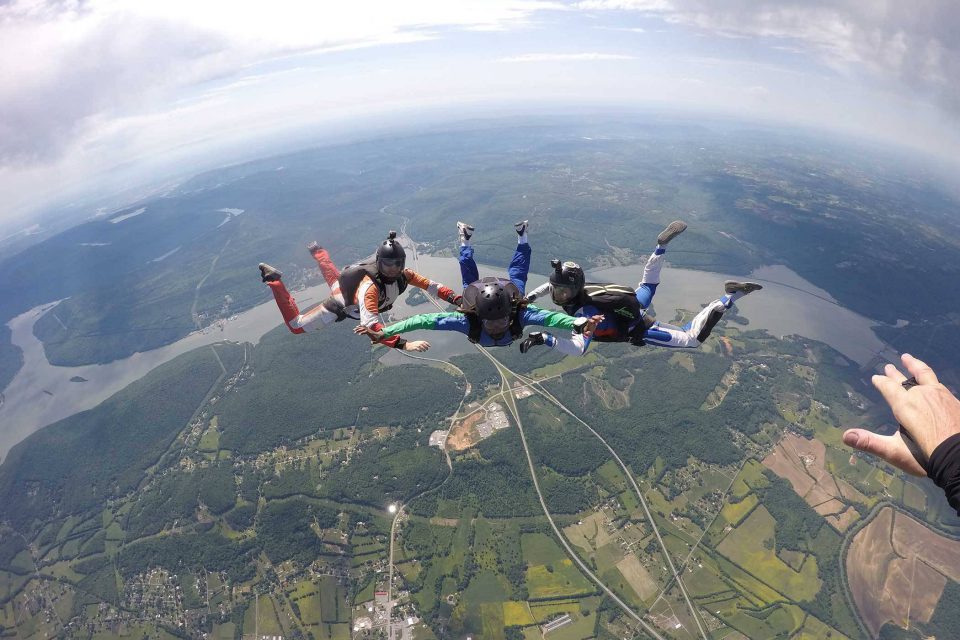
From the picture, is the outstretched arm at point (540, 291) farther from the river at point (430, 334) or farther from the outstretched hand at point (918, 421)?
the river at point (430, 334)

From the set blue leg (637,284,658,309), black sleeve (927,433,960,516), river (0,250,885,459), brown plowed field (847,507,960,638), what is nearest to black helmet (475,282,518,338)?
blue leg (637,284,658,309)

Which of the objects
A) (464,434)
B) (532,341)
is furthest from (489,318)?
(464,434)

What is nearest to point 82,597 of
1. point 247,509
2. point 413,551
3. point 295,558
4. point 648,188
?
point 247,509

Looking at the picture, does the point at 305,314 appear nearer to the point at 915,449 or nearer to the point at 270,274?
the point at 270,274

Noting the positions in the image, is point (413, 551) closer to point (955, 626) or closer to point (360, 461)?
point (360, 461)

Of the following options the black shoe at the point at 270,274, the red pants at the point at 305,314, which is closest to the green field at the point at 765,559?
the red pants at the point at 305,314

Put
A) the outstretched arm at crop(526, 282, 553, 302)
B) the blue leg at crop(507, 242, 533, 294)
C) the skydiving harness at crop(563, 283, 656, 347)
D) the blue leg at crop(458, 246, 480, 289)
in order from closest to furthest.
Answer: the outstretched arm at crop(526, 282, 553, 302) → the skydiving harness at crop(563, 283, 656, 347) → the blue leg at crop(458, 246, 480, 289) → the blue leg at crop(507, 242, 533, 294)

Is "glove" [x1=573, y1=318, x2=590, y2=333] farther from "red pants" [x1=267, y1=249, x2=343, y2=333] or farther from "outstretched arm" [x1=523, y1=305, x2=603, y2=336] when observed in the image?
"red pants" [x1=267, y1=249, x2=343, y2=333]

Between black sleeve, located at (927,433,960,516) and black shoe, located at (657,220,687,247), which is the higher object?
black sleeve, located at (927,433,960,516)
